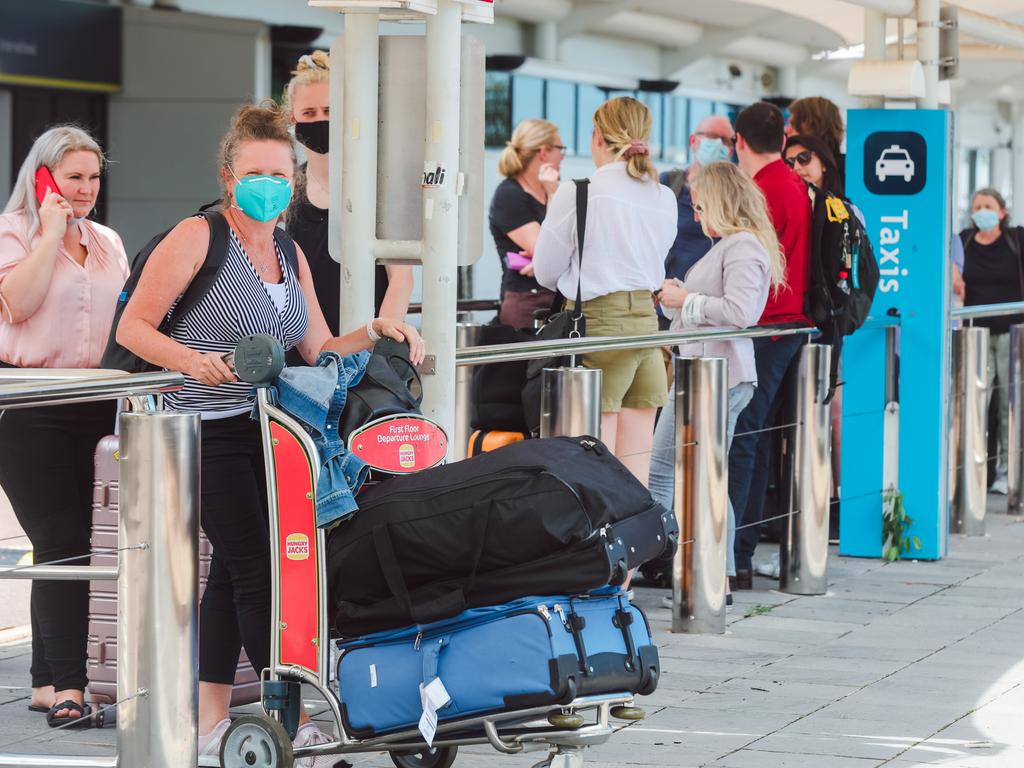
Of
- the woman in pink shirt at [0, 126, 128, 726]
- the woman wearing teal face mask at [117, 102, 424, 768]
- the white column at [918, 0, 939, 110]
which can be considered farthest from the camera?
the white column at [918, 0, 939, 110]

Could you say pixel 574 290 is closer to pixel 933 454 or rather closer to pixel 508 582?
pixel 933 454

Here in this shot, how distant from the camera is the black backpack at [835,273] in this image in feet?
22.8

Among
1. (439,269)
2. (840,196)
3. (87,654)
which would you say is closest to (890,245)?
(840,196)

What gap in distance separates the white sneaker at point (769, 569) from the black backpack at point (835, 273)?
832 millimetres

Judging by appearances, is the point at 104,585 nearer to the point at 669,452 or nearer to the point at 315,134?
the point at 315,134

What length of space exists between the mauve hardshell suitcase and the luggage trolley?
90cm

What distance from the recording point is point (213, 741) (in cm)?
439

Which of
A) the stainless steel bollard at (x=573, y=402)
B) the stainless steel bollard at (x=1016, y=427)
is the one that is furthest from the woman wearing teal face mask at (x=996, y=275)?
the stainless steel bollard at (x=573, y=402)

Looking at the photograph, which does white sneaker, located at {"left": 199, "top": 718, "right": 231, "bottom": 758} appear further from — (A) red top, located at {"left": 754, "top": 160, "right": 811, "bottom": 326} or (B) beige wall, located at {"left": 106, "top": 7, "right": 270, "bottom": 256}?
(B) beige wall, located at {"left": 106, "top": 7, "right": 270, "bottom": 256}

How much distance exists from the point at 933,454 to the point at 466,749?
3.72 meters

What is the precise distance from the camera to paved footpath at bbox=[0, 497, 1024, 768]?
4.62 m

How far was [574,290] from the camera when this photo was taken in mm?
6359

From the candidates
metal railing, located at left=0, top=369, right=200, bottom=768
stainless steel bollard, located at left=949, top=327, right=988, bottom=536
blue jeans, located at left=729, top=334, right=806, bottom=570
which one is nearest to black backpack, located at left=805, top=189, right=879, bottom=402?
blue jeans, located at left=729, top=334, right=806, bottom=570

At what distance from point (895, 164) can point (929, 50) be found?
1.98ft
